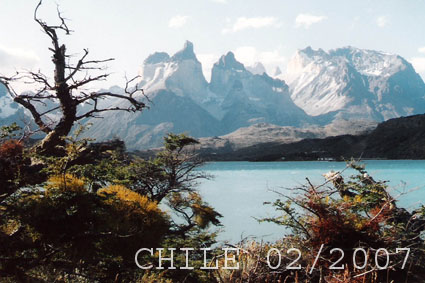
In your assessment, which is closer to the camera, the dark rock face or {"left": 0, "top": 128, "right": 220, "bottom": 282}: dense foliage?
{"left": 0, "top": 128, "right": 220, "bottom": 282}: dense foliage

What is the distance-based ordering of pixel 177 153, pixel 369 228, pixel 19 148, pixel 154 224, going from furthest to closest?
pixel 177 153
pixel 369 228
pixel 154 224
pixel 19 148

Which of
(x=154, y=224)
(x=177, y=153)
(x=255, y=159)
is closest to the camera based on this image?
(x=154, y=224)

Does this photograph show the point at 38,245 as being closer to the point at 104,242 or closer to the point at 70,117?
the point at 104,242

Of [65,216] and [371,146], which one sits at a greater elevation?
[371,146]

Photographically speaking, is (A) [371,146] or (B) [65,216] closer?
(B) [65,216]

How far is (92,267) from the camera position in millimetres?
6324

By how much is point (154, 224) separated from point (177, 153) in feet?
31.5

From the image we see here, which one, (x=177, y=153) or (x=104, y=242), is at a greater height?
(x=177, y=153)

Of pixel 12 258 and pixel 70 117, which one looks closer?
pixel 12 258

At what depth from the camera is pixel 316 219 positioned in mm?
6031

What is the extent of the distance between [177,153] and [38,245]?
10.5 m

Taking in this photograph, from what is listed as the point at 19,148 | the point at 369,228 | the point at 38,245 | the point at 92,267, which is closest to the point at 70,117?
the point at 19,148

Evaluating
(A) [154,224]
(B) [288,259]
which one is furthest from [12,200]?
(B) [288,259]

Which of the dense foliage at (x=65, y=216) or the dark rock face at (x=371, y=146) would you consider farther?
the dark rock face at (x=371, y=146)
